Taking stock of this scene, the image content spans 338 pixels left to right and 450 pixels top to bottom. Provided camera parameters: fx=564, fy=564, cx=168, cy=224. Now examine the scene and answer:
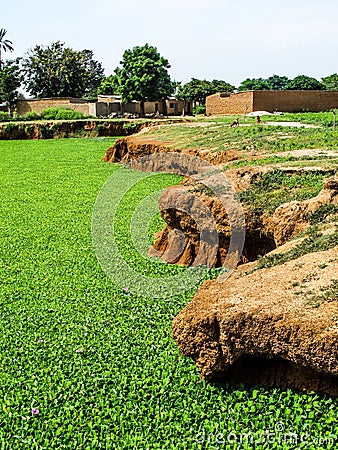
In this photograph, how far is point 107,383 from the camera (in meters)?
3.85

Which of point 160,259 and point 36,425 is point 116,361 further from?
point 160,259

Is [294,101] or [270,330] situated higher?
[294,101]

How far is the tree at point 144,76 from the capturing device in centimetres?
3753

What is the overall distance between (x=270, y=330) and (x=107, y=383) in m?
1.25

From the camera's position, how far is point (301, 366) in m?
3.41

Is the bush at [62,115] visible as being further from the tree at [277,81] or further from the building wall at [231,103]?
the tree at [277,81]

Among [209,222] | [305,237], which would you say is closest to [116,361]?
[305,237]

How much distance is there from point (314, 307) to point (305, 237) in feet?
5.17

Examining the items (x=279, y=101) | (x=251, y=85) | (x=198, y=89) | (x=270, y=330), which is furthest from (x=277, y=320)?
(x=251, y=85)

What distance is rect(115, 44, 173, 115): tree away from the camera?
37531 mm

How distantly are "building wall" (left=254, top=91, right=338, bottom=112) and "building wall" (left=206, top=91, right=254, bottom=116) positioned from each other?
591 mm

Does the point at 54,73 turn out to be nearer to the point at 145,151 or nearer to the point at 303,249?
the point at 145,151

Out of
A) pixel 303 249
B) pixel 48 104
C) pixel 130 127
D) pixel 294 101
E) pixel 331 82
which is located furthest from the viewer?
pixel 331 82

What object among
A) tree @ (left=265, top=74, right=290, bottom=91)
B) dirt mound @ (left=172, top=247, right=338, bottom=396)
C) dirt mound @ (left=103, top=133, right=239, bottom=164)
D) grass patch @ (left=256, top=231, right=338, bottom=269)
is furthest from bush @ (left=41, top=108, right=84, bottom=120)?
tree @ (left=265, top=74, right=290, bottom=91)
